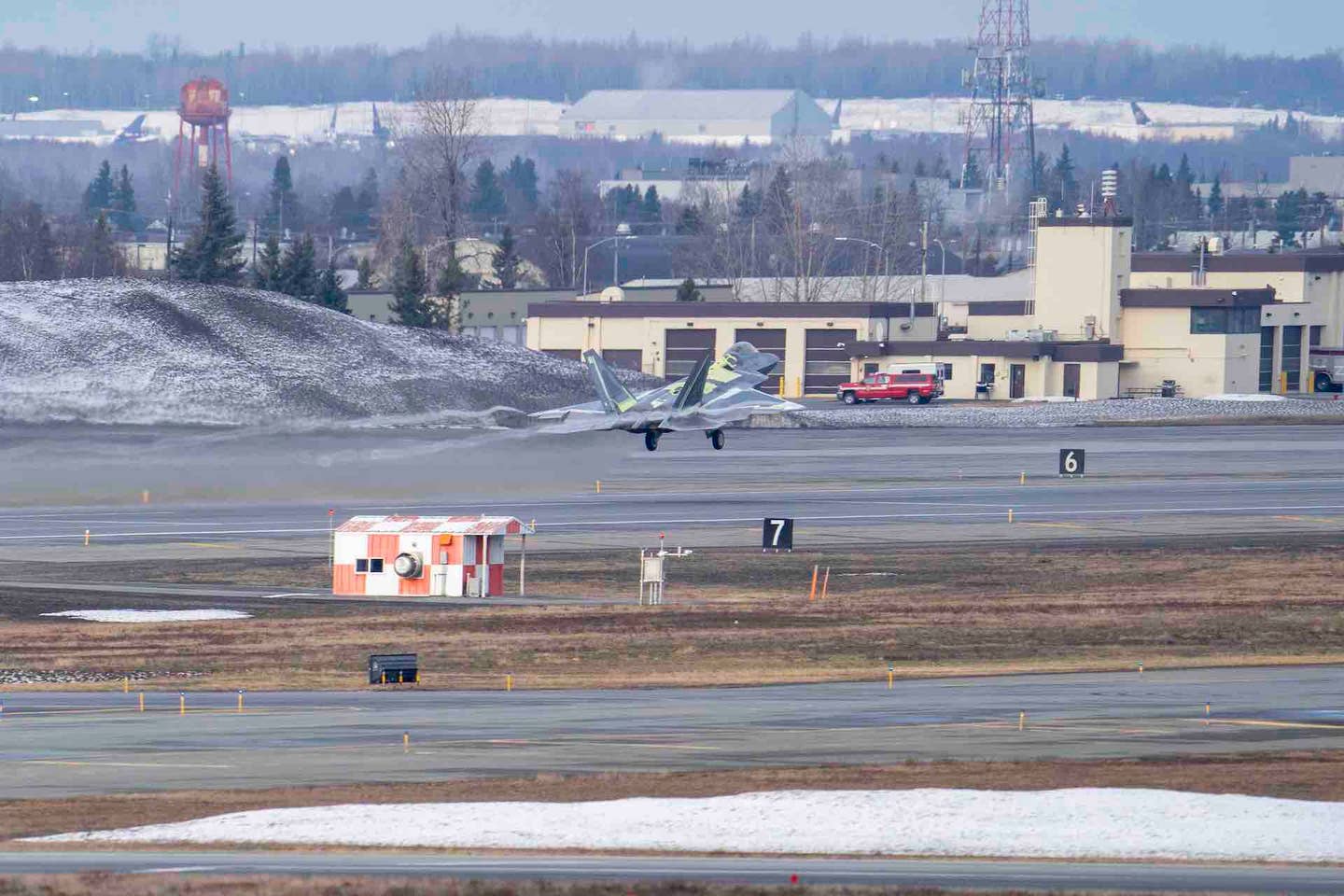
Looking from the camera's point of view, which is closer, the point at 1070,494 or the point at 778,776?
the point at 778,776

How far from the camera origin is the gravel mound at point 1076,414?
120875 mm

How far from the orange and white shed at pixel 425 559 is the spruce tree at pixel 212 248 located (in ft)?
295

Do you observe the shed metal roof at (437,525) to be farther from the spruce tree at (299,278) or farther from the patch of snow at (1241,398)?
the spruce tree at (299,278)

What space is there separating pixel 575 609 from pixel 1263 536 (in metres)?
30.3

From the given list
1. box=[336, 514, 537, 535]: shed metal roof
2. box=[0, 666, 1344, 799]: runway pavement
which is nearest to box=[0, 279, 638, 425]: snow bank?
box=[336, 514, 537, 535]: shed metal roof

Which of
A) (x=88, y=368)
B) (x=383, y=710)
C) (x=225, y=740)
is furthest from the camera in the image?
(x=88, y=368)

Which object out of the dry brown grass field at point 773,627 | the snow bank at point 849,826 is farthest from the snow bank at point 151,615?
the snow bank at point 849,826

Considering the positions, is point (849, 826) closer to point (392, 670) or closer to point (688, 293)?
point (392, 670)

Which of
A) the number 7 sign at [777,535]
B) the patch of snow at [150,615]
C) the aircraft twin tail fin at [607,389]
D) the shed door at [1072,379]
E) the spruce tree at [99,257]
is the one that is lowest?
the patch of snow at [150,615]

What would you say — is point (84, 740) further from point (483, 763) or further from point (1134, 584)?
point (1134, 584)

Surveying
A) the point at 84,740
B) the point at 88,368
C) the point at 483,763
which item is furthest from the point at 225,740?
the point at 88,368

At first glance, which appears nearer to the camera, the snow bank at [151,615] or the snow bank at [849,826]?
the snow bank at [849,826]

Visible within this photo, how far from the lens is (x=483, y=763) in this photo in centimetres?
3909

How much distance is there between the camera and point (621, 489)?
9300 cm
